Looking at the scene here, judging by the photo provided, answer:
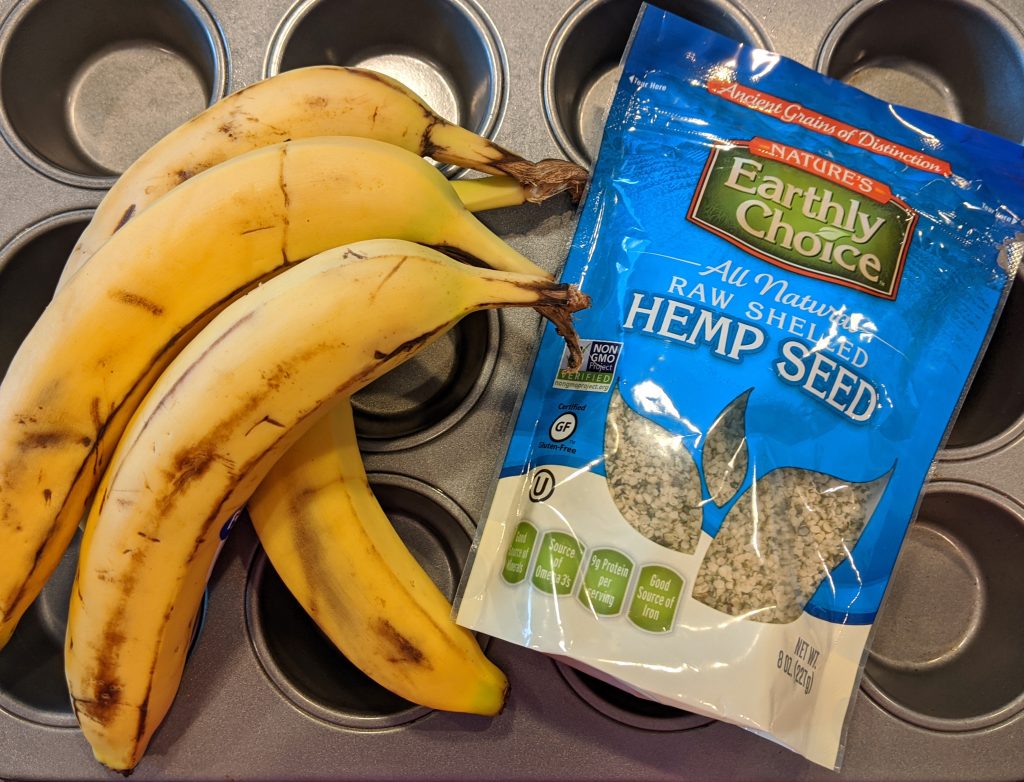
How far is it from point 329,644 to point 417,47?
0.84m

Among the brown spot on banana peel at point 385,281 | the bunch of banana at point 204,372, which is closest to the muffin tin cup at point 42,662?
the bunch of banana at point 204,372

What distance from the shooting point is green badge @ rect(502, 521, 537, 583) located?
2.18 feet

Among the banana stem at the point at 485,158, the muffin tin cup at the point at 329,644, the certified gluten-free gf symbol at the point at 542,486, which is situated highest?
the banana stem at the point at 485,158

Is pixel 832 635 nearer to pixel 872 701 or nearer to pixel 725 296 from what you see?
pixel 872 701

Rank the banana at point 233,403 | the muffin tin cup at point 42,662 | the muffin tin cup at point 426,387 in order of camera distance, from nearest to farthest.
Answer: the banana at point 233,403 → the muffin tin cup at point 42,662 → the muffin tin cup at point 426,387

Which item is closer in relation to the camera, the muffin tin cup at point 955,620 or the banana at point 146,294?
the banana at point 146,294

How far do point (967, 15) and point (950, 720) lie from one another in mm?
903

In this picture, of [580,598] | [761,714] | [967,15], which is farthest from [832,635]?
[967,15]

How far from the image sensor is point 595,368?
27.5 inches

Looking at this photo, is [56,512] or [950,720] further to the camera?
[950,720]

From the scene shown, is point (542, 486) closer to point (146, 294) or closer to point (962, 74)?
point (146, 294)

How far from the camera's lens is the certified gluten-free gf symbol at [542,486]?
681 mm

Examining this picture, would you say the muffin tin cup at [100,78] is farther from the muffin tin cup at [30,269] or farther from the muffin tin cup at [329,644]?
the muffin tin cup at [329,644]

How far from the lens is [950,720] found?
78cm
